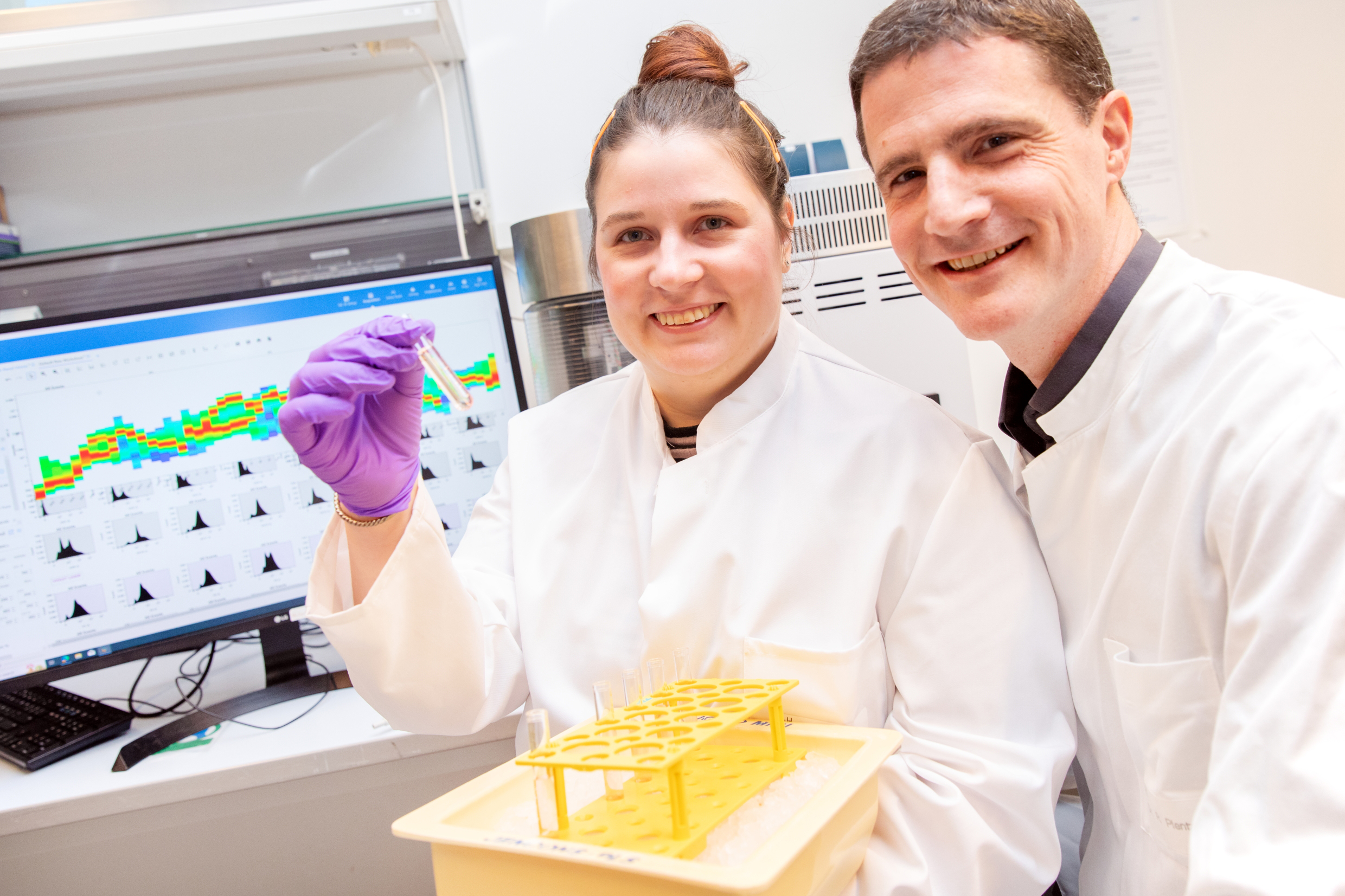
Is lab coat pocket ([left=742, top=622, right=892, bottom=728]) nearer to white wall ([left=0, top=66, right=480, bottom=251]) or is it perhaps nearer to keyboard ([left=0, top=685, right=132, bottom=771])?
keyboard ([left=0, top=685, right=132, bottom=771])

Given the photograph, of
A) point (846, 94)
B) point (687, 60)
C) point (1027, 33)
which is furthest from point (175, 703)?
point (846, 94)

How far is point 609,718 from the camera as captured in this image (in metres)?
Answer: 0.73

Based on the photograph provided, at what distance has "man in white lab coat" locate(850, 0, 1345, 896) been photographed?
0.63 m

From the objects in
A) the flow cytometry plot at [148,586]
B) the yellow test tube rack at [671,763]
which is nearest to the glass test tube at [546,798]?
the yellow test tube rack at [671,763]

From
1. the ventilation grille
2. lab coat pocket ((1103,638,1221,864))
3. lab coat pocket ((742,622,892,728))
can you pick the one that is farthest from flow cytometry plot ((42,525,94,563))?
lab coat pocket ((1103,638,1221,864))

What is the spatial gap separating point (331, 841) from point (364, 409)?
0.74 meters

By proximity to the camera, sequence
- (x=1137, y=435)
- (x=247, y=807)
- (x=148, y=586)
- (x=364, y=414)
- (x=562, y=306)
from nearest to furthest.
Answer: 1. (x=1137, y=435)
2. (x=364, y=414)
3. (x=247, y=807)
4. (x=148, y=586)
5. (x=562, y=306)

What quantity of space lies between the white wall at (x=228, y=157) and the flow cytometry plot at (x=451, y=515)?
65 cm

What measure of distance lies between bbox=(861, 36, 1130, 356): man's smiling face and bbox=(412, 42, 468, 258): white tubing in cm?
95

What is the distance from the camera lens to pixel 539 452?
113cm

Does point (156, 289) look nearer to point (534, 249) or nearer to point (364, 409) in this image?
point (534, 249)

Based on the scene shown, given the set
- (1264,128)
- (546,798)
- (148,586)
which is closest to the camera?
(546,798)

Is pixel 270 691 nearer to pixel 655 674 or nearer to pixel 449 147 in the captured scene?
pixel 655 674

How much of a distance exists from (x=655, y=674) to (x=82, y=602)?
0.90 metres
